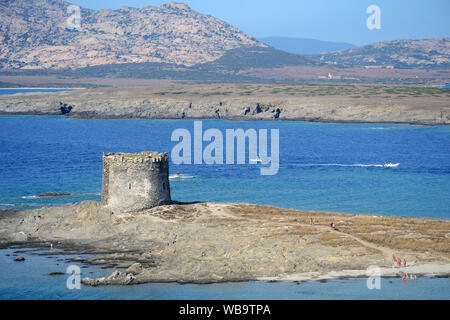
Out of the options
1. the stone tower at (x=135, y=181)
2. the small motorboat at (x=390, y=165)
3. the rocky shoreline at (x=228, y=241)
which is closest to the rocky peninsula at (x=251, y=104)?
the small motorboat at (x=390, y=165)

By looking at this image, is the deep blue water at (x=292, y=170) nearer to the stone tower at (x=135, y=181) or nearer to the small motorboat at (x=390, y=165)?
the small motorboat at (x=390, y=165)

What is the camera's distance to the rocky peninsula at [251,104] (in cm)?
11975

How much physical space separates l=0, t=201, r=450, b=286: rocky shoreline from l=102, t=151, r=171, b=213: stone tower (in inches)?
21.8

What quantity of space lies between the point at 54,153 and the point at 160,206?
40453mm

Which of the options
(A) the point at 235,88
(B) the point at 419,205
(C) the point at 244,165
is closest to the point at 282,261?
(B) the point at 419,205

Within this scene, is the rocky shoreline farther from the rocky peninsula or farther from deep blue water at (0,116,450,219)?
the rocky peninsula

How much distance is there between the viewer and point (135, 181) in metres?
36.5

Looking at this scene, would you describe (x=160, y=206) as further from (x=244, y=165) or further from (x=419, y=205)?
(x=244, y=165)

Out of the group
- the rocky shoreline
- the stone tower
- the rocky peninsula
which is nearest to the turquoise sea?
the rocky shoreline

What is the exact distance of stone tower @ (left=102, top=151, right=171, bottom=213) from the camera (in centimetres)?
3631

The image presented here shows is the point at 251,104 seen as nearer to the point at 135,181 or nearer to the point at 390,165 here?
the point at 390,165

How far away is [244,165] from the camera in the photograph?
67062 mm

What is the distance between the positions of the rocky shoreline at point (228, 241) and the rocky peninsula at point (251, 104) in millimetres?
81111

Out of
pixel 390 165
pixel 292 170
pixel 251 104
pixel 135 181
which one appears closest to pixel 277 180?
pixel 292 170
